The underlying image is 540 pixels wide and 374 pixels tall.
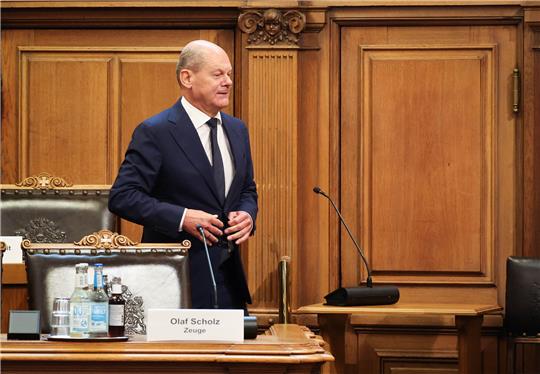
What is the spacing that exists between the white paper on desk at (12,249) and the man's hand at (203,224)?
0.54 m

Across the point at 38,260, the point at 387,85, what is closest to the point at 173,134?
the point at 38,260

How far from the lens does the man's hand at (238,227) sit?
3.31m

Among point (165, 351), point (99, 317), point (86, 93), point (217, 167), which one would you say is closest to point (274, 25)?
point (86, 93)

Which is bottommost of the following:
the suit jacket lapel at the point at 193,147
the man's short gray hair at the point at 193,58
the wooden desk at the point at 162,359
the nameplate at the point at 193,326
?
the wooden desk at the point at 162,359

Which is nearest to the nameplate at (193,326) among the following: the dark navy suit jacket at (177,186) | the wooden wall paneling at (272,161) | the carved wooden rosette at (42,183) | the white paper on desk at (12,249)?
the dark navy suit jacket at (177,186)

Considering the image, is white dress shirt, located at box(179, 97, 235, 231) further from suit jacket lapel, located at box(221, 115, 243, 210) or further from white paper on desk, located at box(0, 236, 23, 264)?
white paper on desk, located at box(0, 236, 23, 264)

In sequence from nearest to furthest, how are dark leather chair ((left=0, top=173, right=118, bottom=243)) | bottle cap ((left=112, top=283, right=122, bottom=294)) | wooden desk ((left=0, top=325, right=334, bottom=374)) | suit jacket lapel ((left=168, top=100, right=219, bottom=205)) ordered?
wooden desk ((left=0, top=325, right=334, bottom=374)) → bottle cap ((left=112, top=283, right=122, bottom=294)) → suit jacket lapel ((left=168, top=100, right=219, bottom=205)) → dark leather chair ((left=0, top=173, right=118, bottom=243))

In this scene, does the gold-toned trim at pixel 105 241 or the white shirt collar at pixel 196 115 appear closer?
the gold-toned trim at pixel 105 241

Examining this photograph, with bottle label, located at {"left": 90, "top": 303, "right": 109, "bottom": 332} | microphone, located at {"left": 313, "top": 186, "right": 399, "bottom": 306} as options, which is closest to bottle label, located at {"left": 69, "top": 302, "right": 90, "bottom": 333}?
bottle label, located at {"left": 90, "top": 303, "right": 109, "bottom": 332}

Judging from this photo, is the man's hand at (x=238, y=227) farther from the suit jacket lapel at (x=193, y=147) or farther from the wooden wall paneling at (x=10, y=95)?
the wooden wall paneling at (x=10, y=95)

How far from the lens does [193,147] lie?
347 centimetres

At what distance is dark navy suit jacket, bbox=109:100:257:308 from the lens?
3316 mm

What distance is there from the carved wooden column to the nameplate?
2398mm

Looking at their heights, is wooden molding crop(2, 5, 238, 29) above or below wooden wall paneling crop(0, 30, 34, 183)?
above
